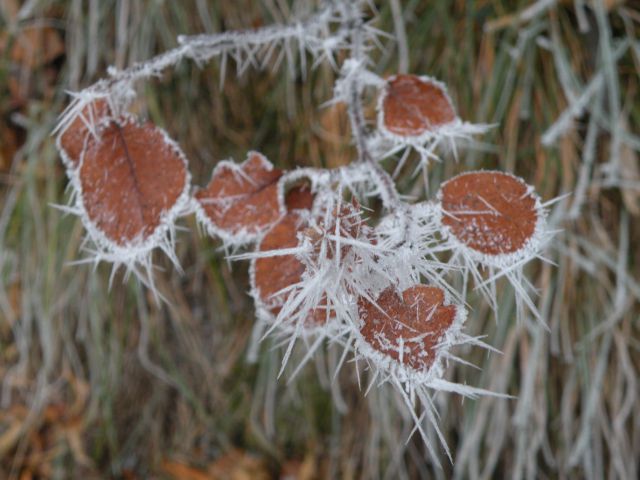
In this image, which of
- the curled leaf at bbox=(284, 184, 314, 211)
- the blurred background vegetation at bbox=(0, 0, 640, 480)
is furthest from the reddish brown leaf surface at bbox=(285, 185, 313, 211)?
the blurred background vegetation at bbox=(0, 0, 640, 480)

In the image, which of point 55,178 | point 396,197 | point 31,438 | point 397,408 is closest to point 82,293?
point 55,178

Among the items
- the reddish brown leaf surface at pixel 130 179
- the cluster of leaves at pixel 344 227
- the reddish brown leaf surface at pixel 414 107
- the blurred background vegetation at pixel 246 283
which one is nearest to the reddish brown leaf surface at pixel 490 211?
the cluster of leaves at pixel 344 227

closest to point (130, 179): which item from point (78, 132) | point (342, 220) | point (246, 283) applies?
point (78, 132)

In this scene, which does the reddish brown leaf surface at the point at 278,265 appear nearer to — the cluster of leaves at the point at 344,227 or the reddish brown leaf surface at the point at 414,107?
the cluster of leaves at the point at 344,227

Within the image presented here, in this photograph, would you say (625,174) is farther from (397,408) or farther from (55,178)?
(55,178)

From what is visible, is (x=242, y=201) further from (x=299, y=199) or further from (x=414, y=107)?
(x=414, y=107)

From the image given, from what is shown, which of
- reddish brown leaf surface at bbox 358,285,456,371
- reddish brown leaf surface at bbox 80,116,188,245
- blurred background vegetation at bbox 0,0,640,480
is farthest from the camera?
blurred background vegetation at bbox 0,0,640,480

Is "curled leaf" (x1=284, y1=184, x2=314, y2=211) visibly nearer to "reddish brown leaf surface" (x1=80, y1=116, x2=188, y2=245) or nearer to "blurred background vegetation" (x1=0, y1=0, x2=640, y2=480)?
"reddish brown leaf surface" (x1=80, y1=116, x2=188, y2=245)

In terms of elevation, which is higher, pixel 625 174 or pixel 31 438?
pixel 625 174
